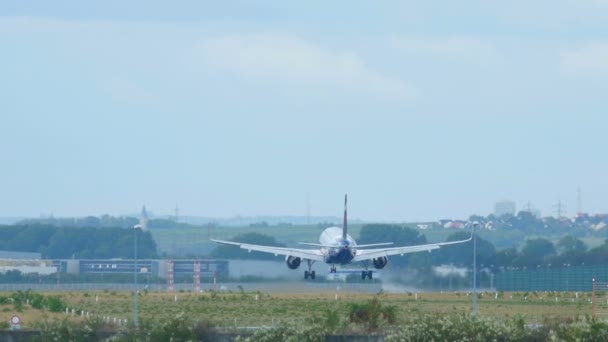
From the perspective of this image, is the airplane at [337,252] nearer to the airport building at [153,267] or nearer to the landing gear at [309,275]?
the landing gear at [309,275]

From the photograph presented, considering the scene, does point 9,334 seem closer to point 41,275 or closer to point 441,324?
point 441,324

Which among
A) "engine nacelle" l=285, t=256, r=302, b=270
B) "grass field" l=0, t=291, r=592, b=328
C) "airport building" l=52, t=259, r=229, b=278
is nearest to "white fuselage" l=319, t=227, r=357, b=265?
"engine nacelle" l=285, t=256, r=302, b=270

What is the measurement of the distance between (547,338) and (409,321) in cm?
633

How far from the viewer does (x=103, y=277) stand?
161 metres

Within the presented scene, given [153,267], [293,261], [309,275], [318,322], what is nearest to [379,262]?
[309,275]

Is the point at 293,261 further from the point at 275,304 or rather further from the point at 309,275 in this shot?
the point at 275,304

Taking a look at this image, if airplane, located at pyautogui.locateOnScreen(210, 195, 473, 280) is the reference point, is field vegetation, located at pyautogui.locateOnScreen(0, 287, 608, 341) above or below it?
below

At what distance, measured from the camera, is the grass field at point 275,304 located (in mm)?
94188

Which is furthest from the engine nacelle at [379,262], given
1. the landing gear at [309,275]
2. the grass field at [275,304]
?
the grass field at [275,304]

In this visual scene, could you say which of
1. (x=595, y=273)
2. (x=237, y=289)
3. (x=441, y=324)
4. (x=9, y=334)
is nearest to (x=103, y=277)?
(x=237, y=289)

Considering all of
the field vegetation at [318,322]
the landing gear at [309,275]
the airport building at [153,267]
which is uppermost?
the airport building at [153,267]

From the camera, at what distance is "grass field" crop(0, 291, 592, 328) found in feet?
309

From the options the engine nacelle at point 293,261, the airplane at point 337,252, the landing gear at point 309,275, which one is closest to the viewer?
the airplane at point 337,252

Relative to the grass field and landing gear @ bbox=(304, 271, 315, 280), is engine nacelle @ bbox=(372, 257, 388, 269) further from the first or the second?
the grass field
